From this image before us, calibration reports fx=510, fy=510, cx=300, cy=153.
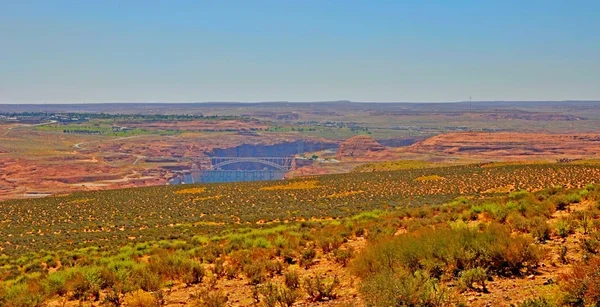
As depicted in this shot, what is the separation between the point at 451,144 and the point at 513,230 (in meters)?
138

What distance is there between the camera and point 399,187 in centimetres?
4150

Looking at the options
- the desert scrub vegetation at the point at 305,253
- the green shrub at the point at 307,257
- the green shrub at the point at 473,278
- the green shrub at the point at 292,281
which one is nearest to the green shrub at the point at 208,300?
the desert scrub vegetation at the point at 305,253

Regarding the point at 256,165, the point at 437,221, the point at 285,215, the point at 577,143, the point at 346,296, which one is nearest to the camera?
the point at 346,296

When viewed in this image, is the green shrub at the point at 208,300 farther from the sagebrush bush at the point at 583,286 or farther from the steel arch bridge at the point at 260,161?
the steel arch bridge at the point at 260,161

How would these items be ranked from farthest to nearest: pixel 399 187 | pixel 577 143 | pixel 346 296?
pixel 577 143, pixel 399 187, pixel 346 296

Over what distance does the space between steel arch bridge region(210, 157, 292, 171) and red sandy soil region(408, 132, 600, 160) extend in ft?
129

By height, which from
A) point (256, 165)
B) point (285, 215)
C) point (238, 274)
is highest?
point (238, 274)

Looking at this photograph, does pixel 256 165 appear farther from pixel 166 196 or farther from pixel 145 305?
pixel 145 305

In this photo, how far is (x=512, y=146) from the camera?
140 meters

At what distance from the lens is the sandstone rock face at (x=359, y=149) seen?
149 meters

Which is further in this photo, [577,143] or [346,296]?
[577,143]

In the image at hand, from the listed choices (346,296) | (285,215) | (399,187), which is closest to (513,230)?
(346,296)

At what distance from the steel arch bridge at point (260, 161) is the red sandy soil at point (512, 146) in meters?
39.2

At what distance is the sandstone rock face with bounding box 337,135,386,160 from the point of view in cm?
14862
